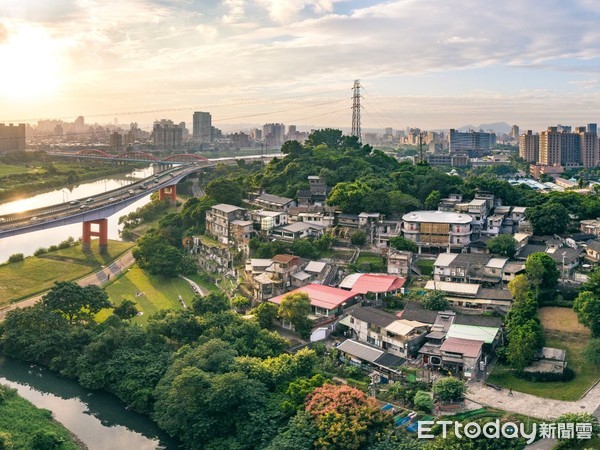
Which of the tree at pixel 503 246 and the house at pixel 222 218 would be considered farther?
the house at pixel 222 218

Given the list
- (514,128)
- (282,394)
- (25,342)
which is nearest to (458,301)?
(282,394)

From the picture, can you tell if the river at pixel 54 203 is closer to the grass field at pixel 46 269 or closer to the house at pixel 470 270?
the grass field at pixel 46 269

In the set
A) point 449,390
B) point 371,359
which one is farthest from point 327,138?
point 449,390

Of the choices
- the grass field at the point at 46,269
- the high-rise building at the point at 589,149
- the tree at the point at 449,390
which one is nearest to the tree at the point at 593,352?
the tree at the point at 449,390

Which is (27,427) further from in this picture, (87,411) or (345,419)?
(345,419)

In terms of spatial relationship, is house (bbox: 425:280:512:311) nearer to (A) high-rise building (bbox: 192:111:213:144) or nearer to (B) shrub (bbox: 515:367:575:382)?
(B) shrub (bbox: 515:367:575:382)

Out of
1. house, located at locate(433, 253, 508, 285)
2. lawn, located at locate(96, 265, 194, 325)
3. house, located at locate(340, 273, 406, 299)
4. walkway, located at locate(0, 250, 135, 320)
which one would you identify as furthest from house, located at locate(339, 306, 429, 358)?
walkway, located at locate(0, 250, 135, 320)

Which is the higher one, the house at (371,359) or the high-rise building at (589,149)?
the high-rise building at (589,149)
